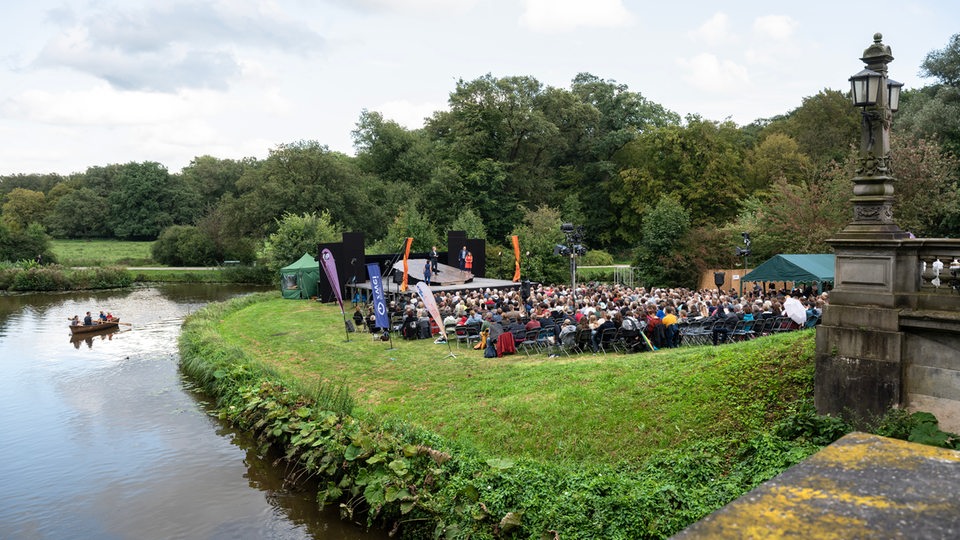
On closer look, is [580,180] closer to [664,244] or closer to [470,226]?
[470,226]

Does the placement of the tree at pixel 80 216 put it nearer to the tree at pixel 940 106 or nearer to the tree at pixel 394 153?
the tree at pixel 394 153

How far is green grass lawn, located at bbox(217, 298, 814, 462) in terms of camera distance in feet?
29.2

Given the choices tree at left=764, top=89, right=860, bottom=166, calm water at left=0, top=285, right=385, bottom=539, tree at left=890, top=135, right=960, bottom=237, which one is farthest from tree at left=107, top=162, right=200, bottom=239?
tree at left=890, top=135, right=960, bottom=237

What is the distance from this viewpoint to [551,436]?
10.1 metres

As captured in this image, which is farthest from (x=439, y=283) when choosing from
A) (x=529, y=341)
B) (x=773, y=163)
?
(x=773, y=163)

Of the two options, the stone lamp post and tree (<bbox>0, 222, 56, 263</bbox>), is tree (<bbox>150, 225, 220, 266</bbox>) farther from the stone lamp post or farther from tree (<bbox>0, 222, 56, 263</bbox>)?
the stone lamp post

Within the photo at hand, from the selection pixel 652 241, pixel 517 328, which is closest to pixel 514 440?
pixel 517 328

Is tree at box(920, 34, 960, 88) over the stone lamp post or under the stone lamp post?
over

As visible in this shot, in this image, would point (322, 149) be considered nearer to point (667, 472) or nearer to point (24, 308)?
point (24, 308)

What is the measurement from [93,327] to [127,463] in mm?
18539

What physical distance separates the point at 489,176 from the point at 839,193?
2928cm

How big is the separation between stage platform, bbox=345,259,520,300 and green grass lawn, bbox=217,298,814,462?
1128 centimetres

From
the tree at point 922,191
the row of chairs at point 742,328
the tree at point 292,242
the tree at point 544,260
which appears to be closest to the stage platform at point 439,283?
the tree at point 544,260

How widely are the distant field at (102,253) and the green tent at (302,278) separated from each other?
3215 centimetres
